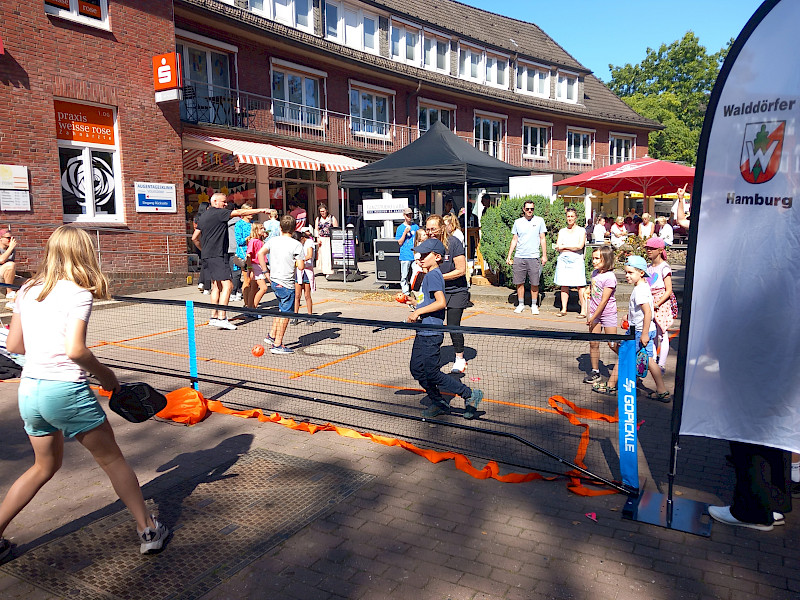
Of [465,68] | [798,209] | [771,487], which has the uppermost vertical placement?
[465,68]

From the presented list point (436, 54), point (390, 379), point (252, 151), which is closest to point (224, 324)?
point (390, 379)

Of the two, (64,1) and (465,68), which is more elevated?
(465,68)

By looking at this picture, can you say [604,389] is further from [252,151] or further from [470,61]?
[470,61]

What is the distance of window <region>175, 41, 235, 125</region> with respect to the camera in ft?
58.3

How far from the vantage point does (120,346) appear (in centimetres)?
863

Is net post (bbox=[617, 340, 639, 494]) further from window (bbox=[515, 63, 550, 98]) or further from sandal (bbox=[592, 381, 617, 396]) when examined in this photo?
window (bbox=[515, 63, 550, 98])

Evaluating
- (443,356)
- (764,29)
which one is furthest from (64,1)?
(764,29)

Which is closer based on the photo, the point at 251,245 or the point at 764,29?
the point at 764,29

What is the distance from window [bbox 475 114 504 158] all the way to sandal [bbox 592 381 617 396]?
24.9 m

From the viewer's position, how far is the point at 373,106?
2492 cm

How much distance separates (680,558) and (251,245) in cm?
916

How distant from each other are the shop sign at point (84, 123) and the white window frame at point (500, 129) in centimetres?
1947

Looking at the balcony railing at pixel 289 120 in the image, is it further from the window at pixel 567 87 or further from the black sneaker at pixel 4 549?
the black sneaker at pixel 4 549

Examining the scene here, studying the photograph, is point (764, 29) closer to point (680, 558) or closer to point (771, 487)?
→ point (771, 487)
